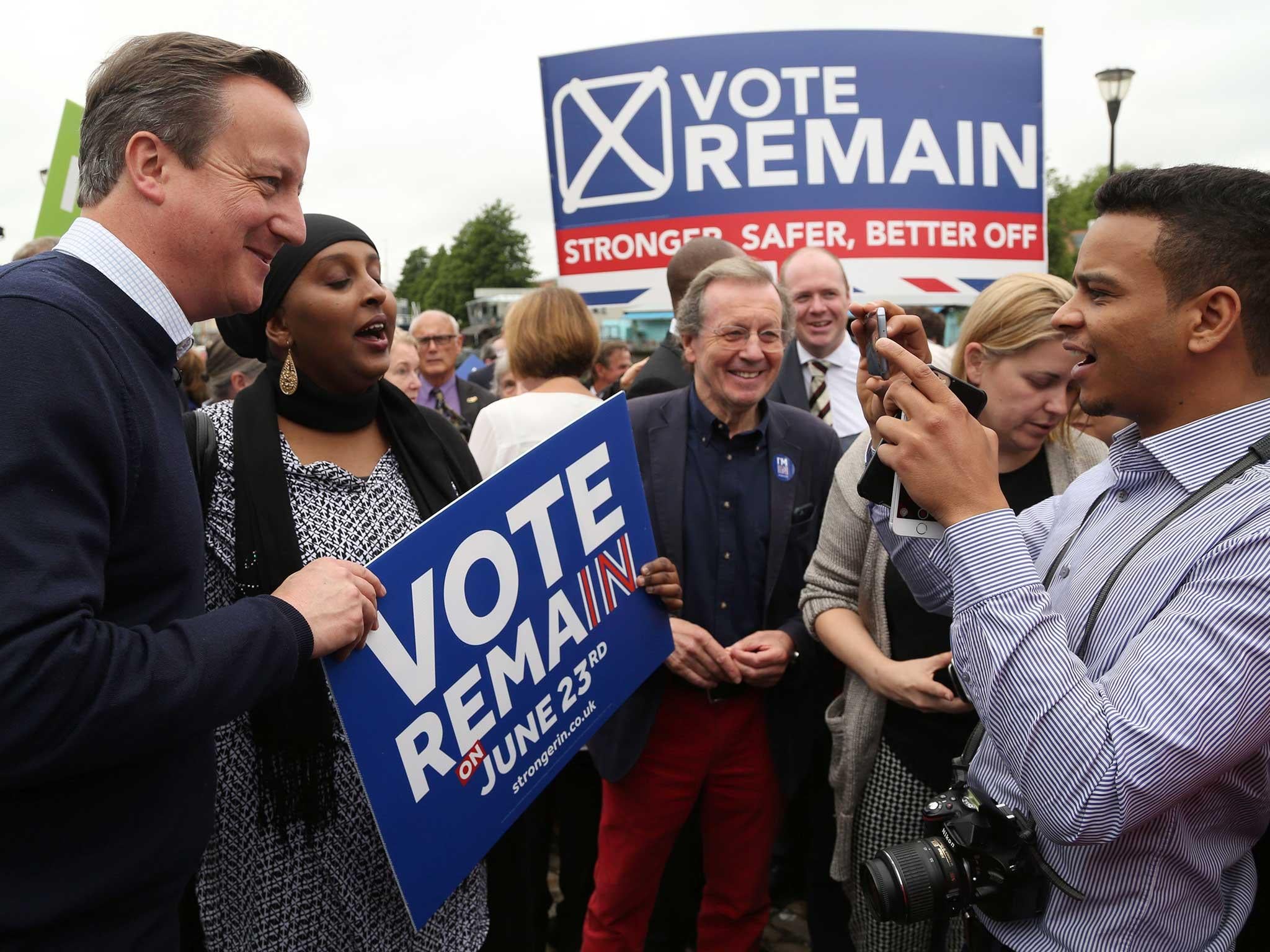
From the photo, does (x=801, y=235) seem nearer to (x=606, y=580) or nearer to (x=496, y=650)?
(x=606, y=580)

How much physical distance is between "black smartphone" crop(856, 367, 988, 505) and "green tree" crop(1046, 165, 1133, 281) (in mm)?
45386

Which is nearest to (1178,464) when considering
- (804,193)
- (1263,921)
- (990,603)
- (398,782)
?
(990,603)

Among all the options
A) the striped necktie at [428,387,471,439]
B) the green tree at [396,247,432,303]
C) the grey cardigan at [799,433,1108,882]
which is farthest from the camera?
the green tree at [396,247,432,303]

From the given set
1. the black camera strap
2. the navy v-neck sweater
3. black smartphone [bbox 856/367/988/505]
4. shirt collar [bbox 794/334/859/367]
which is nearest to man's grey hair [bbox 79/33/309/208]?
the navy v-neck sweater

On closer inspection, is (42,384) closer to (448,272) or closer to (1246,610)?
(1246,610)

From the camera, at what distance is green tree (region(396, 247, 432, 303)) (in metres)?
82.2

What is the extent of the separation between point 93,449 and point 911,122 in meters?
5.95

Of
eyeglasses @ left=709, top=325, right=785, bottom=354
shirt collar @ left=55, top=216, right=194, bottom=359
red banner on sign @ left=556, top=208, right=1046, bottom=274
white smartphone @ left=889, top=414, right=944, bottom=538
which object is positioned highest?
red banner on sign @ left=556, top=208, right=1046, bottom=274

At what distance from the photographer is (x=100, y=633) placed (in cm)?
108

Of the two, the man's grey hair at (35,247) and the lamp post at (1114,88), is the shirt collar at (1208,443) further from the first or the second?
the lamp post at (1114,88)

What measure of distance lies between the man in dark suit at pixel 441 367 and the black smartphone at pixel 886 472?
5728 millimetres

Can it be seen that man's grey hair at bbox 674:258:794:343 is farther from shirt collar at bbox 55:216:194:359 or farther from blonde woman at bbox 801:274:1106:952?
shirt collar at bbox 55:216:194:359

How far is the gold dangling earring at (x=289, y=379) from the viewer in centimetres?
197

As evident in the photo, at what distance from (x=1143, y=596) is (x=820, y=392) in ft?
9.81
